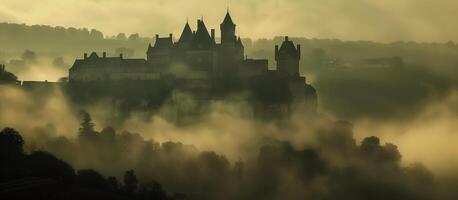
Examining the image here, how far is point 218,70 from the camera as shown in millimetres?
108250

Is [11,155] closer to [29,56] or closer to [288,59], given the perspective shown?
[288,59]

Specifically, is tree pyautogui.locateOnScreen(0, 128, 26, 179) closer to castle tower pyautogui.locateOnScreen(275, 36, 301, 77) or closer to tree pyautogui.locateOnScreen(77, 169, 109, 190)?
tree pyautogui.locateOnScreen(77, 169, 109, 190)

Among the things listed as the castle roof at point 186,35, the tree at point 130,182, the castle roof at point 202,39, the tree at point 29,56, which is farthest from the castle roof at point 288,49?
the tree at point 29,56

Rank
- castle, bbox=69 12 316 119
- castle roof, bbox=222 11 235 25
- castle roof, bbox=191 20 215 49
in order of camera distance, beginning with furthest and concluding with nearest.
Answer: castle roof, bbox=191 20 215 49, castle roof, bbox=222 11 235 25, castle, bbox=69 12 316 119

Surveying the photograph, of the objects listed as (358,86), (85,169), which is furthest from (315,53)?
(85,169)

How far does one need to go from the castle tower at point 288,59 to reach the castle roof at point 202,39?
6.89m

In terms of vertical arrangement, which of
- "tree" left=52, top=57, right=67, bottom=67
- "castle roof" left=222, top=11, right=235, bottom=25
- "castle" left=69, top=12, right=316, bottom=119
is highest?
"tree" left=52, top=57, right=67, bottom=67

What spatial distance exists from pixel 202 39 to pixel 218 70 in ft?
12.3

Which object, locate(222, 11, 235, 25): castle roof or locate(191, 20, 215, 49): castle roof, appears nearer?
locate(222, 11, 235, 25): castle roof

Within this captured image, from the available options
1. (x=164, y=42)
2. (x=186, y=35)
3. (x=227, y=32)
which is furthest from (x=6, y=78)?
(x=227, y=32)

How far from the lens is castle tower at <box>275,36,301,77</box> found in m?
109

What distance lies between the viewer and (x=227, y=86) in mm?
107062

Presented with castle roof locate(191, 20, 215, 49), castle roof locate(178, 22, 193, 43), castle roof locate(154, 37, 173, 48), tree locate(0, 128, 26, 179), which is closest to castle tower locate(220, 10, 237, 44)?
castle roof locate(191, 20, 215, 49)

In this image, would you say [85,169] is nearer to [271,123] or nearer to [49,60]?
→ [271,123]
